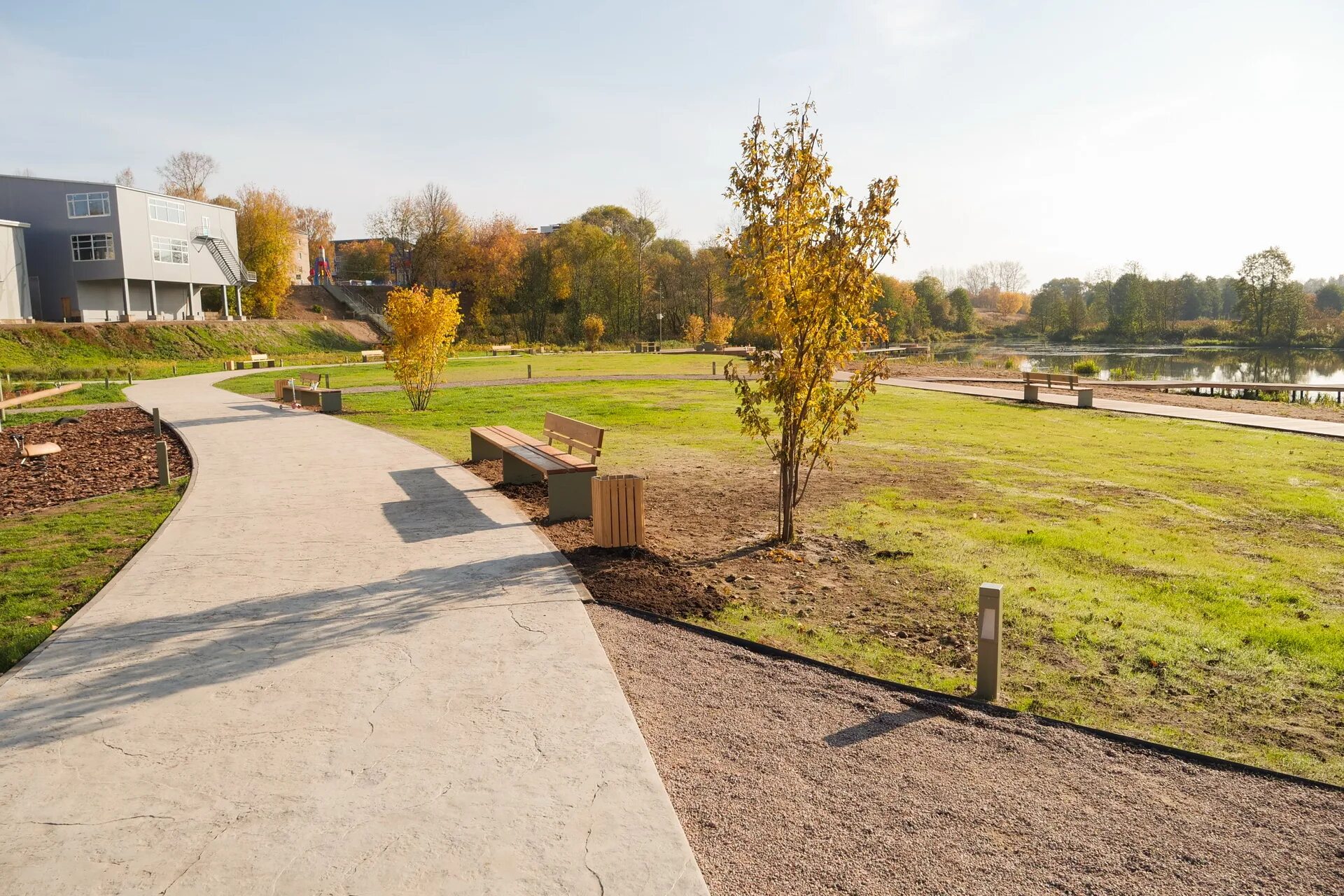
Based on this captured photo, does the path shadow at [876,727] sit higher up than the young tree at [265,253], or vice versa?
the young tree at [265,253]

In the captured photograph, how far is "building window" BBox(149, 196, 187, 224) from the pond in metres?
49.0

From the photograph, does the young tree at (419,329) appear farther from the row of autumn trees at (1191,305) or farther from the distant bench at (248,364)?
the row of autumn trees at (1191,305)

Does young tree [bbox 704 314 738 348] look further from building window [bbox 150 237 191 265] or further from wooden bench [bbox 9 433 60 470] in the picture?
wooden bench [bbox 9 433 60 470]

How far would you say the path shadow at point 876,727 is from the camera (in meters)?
4.63

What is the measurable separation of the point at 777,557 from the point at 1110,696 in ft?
11.2

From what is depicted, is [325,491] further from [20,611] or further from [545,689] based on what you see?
[545,689]

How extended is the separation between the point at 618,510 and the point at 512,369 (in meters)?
32.0

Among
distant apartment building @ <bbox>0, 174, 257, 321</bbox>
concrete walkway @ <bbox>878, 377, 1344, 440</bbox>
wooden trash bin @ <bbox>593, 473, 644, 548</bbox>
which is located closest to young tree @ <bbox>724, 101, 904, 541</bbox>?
wooden trash bin @ <bbox>593, 473, 644, 548</bbox>

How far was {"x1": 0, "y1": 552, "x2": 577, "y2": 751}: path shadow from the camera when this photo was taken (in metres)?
4.82

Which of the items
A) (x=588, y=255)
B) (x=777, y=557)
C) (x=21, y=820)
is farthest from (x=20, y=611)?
(x=588, y=255)

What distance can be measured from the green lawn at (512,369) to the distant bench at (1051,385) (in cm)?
1527

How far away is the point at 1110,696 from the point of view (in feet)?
17.3

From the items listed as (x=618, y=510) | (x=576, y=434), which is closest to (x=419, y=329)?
(x=576, y=434)

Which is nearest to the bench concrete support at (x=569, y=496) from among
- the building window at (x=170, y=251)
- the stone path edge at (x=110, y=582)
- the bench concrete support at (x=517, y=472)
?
the bench concrete support at (x=517, y=472)
